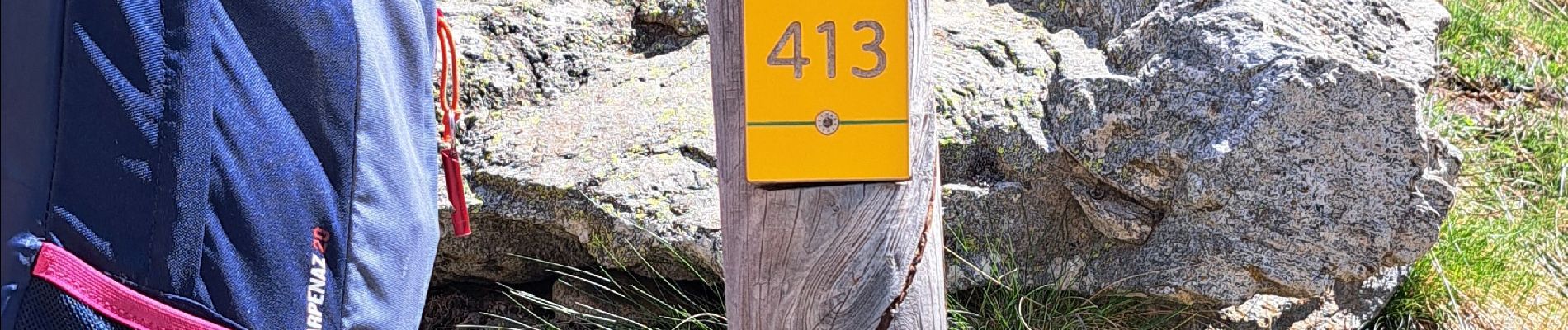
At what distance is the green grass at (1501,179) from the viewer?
3684 mm

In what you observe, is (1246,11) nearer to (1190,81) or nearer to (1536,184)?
(1190,81)

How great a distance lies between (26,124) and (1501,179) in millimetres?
4549

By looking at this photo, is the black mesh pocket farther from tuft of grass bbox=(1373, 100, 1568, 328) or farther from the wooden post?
tuft of grass bbox=(1373, 100, 1568, 328)

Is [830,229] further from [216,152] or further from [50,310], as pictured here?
[50,310]

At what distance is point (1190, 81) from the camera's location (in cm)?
297

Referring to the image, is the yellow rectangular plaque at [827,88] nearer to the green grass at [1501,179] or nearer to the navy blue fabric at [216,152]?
the navy blue fabric at [216,152]

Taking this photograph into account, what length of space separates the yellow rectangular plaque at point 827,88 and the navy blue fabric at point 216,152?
609 millimetres

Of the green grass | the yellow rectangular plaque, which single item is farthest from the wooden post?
the green grass

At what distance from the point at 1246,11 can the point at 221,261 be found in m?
2.32

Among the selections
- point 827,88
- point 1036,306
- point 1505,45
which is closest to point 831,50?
point 827,88

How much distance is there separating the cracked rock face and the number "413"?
3.70 feet

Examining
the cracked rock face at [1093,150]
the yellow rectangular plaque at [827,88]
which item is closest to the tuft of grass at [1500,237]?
the cracked rock face at [1093,150]

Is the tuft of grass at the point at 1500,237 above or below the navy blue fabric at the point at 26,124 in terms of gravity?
below

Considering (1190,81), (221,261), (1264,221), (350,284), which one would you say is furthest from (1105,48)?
(221,261)
